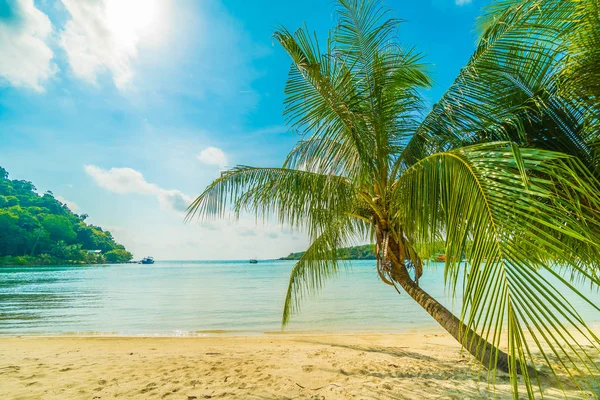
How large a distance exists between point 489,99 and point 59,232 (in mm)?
82385

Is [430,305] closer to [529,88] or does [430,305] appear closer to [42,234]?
[529,88]

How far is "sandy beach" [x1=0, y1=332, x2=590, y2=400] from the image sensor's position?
13.7ft

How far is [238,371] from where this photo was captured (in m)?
5.25

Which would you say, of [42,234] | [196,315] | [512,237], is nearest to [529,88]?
[512,237]

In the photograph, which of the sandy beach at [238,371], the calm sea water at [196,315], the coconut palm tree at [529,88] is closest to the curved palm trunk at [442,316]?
the sandy beach at [238,371]

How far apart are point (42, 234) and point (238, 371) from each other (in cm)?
7491

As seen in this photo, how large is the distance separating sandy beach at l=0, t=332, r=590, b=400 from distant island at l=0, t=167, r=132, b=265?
68.2m

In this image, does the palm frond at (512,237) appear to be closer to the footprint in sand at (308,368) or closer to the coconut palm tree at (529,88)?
the coconut palm tree at (529,88)

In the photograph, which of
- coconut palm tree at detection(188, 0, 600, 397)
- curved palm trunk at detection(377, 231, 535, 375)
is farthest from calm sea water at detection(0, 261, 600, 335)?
coconut palm tree at detection(188, 0, 600, 397)

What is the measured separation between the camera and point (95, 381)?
15.5 feet

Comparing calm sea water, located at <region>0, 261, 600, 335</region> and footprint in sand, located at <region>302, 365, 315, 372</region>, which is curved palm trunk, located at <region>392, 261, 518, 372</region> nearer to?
footprint in sand, located at <region>302, 365, 315, 372</region>

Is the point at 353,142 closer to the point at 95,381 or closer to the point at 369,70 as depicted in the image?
the point at 369,70

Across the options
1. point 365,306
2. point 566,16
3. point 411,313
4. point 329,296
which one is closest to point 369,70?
point 566,16

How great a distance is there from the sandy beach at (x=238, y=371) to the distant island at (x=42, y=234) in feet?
224
